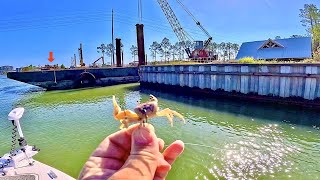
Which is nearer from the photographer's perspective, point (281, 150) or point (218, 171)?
point (218, 171)

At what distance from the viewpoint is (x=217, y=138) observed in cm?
1263

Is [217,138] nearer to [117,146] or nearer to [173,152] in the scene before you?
[173,152]

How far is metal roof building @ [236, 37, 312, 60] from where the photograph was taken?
39.9 m

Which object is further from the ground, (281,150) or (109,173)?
(109,173)

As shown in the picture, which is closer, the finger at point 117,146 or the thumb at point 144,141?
the thumb at point 144,141

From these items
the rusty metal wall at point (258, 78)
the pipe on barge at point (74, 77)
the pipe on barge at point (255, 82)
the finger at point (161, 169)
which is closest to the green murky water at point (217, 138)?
the pipe on barge at point (255, 82)

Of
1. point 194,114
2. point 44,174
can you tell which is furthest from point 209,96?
point 44,174

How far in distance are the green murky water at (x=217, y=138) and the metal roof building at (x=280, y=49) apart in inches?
1017

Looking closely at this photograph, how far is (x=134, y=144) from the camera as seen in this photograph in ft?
6.04

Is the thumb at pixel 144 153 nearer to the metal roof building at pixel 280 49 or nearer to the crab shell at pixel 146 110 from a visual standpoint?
the crab shell at pixel 146 110

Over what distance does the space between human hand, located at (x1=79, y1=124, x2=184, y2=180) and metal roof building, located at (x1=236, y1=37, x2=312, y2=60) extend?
44094 mm

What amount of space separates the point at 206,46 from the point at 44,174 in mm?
66169

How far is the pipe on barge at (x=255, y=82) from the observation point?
18.7m

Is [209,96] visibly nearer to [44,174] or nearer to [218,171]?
[218,171]
